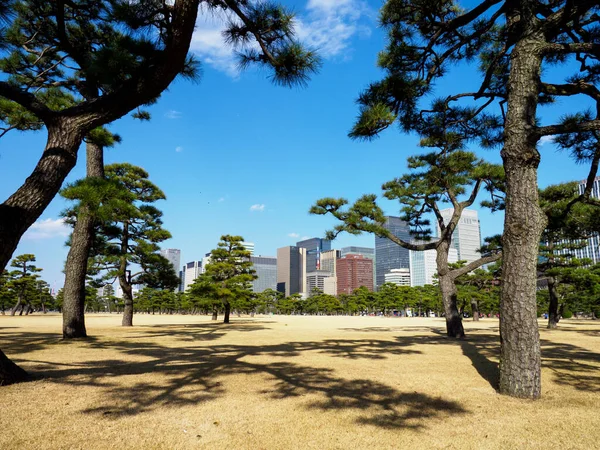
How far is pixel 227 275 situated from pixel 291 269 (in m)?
147

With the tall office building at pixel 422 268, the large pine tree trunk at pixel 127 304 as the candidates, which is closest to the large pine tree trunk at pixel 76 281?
the large pine tree trunk at pixel 127 304

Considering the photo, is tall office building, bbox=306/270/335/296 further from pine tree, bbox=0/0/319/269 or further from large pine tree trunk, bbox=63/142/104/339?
→ pine tree, bbox=0/0/319/269

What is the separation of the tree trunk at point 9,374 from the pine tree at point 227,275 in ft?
51.9

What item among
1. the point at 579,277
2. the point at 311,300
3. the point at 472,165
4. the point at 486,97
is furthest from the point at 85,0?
the point at 311,300

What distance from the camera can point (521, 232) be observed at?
4.07m

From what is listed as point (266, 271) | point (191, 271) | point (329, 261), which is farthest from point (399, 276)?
point (191, 271)

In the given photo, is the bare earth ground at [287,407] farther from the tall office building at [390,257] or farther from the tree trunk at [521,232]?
the tall office building at [390,257]

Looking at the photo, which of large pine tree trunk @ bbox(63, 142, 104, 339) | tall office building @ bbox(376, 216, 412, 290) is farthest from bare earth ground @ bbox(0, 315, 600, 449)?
tall office building @ bbox(376, 216, 412, 290)

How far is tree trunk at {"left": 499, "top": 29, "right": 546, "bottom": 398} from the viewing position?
3938 millimetres

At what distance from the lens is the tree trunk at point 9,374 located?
3.90m

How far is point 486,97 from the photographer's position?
555cm

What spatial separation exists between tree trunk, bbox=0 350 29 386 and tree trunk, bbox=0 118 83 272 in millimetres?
1302

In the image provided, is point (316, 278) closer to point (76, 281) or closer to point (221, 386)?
point (76, 281)

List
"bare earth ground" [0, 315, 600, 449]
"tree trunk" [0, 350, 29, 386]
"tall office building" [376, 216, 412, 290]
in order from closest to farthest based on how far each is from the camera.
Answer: "bare earth ground" [0, 315, 600, 449], "tree trunk" [0, 350, 29, 386], "tall office building" [376, 216, 412, 290]
